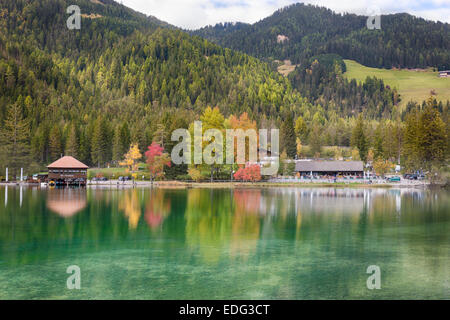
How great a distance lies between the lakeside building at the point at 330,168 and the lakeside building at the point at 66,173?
4526 cm

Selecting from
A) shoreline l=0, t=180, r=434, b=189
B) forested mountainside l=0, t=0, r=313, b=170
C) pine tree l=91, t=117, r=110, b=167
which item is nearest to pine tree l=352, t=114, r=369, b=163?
shoreline l=0, t=180, r=434, b=189

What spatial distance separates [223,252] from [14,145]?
71400mm

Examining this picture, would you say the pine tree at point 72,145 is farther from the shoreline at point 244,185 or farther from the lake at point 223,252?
the lake at point 223,252

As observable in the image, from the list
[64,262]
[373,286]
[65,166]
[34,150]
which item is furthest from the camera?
[34,150]

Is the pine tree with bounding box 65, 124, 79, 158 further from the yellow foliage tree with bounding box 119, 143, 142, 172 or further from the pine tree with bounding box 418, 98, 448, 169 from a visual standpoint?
the pine tree with bounding box 418, 98, 448, 169

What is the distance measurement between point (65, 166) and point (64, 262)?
5975 centimetres

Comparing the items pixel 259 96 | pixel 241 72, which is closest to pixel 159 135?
pixel 259 96

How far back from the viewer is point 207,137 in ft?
254

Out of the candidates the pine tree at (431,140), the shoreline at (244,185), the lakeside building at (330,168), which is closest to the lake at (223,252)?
the shoreline at (244,185)

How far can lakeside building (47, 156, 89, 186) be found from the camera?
2982 inches

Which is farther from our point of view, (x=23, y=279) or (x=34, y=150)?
(x=34, y=150)

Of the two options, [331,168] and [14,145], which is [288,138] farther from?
[14,145]

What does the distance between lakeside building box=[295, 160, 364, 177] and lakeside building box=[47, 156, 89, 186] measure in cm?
4526
